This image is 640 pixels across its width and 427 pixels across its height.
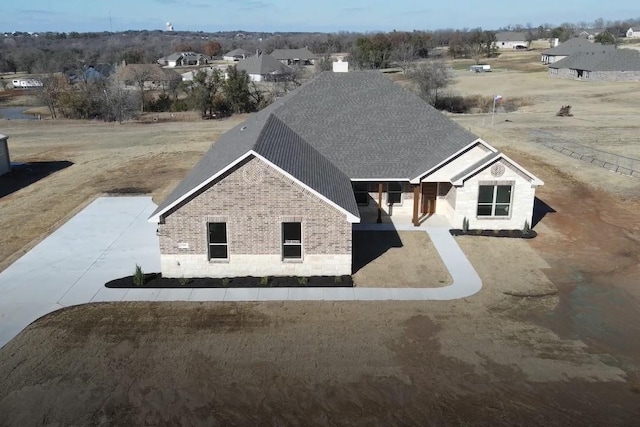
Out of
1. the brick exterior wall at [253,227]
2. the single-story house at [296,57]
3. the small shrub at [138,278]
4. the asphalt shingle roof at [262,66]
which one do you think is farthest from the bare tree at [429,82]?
the single-story house at [296,57]

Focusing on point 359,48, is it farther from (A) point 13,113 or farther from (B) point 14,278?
(B) point 14,278

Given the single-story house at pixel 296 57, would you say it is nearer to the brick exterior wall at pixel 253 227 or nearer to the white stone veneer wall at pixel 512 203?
the white stone veneer wall at pixel 512 203

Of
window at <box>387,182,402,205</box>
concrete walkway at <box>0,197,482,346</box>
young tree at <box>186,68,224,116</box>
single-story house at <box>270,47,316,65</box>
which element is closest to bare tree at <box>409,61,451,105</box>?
young tree at <box>186,68,224,116</box>

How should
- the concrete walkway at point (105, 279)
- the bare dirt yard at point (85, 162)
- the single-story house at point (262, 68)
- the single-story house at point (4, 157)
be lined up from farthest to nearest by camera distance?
the single-story house at point (262, 68) → the single-story house at point (4, 157) → the bare dirt yard at point (85, 162) → the concrete walkway at point (105, 279)

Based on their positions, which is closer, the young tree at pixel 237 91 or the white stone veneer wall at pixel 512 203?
the white stone veneer wall at pixel 512 203

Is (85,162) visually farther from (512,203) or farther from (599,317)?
(599,317)

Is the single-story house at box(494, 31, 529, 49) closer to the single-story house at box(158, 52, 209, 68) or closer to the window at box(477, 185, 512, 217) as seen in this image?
the single-story house at box(158, 52, 209, 68)

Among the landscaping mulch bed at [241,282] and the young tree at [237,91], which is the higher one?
the young tree at [237,91]
